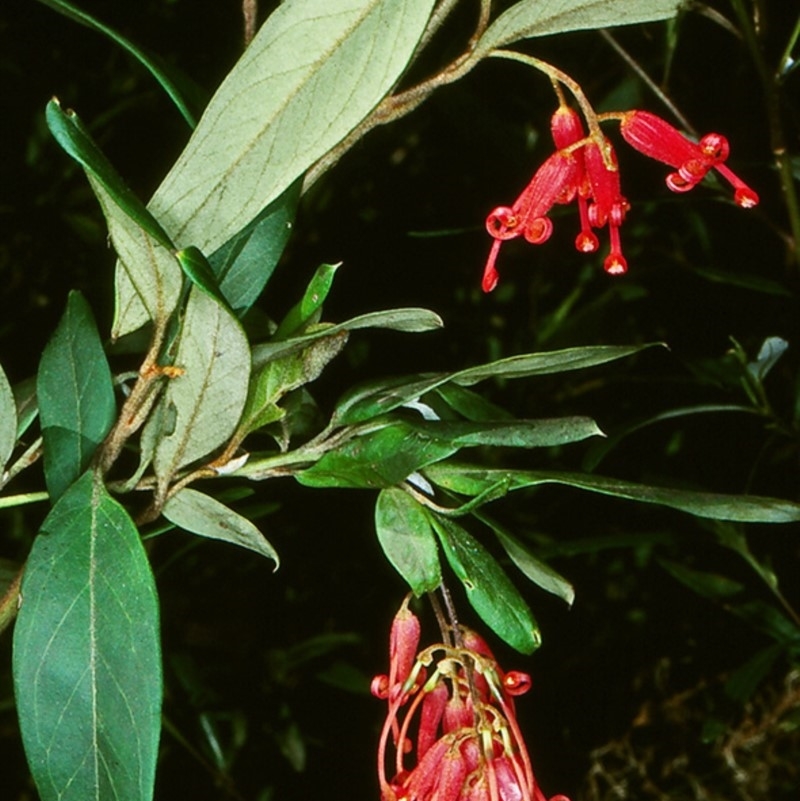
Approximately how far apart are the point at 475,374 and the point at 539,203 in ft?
0.50

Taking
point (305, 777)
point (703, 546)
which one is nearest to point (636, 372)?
point (703, 546)

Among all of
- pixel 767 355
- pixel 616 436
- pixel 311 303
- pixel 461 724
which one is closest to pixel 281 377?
pixel 311 303

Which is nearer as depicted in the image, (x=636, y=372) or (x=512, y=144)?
(x=512, y=144)

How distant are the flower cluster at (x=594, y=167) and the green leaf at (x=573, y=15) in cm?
8

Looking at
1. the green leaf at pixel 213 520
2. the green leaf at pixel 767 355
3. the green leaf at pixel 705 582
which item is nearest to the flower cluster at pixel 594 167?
the green leaf at pixel 213 520

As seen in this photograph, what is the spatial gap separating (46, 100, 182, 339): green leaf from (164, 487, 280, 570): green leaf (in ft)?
0.33

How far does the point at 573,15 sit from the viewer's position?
2.27ft

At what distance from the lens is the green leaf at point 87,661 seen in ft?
2.20

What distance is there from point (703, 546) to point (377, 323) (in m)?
1.10

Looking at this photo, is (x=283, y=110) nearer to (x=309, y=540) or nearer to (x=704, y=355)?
A: (x=309, y=540)

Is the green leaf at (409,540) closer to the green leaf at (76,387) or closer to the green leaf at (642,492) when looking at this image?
the green leaf at (642,492)

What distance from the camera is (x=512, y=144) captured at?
1382mm

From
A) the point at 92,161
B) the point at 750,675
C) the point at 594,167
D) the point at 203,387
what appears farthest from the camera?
the point at 750,675

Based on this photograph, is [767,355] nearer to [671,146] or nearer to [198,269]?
[671,146]
